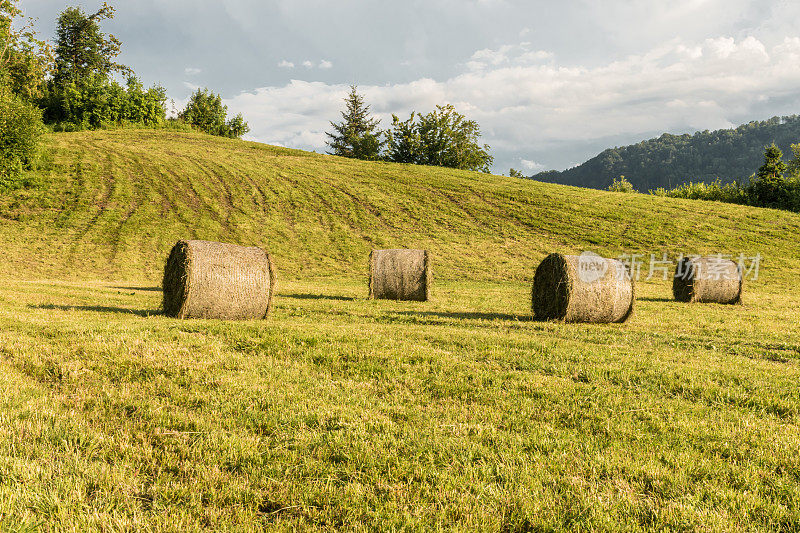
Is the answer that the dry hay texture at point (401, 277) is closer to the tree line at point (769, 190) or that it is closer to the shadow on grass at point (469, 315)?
the shadow on grass at point (469, 315)

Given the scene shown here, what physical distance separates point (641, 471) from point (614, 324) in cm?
980

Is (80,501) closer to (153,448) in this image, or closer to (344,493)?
(153,448)

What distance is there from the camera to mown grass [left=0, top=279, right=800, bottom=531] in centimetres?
396

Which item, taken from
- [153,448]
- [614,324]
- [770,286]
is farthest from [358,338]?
[770,286]

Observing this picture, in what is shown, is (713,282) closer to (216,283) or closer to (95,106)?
(216,283)

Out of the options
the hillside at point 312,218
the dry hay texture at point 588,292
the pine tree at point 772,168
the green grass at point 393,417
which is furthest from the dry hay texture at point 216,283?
the pine tree at point 772,168

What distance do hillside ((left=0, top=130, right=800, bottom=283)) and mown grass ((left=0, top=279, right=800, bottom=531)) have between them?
65.3 feet

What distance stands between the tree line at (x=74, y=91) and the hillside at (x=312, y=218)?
5.06 meters

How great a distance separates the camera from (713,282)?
63.8 ft

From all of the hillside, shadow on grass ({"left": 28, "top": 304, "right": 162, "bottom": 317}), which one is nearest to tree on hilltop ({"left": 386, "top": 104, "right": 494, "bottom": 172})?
the hillside

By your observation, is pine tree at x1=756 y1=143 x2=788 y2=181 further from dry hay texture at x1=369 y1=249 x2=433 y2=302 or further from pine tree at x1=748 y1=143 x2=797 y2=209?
dry hay texture at x1=369 y1=249 x2=433 y2=302

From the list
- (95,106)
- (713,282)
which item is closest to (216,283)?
(713,282)

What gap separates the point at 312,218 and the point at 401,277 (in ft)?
78.2

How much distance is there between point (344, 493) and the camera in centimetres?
418
